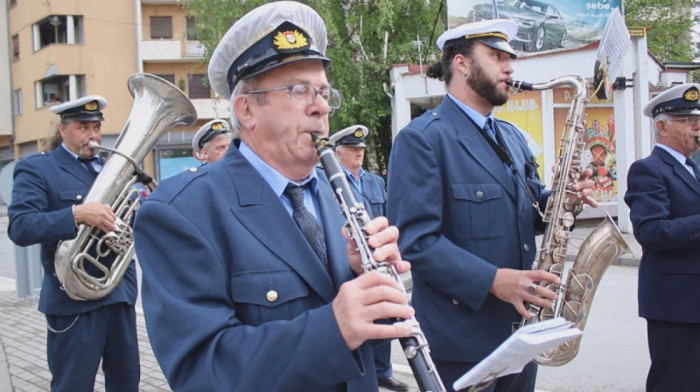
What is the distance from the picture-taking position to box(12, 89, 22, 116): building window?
34.6 metres

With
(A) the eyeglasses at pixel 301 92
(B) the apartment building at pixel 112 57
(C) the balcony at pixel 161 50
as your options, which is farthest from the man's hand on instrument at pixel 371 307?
(C) the balcony at pixel 161 50

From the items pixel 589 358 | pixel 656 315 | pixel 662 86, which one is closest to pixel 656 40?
pixel 662 86

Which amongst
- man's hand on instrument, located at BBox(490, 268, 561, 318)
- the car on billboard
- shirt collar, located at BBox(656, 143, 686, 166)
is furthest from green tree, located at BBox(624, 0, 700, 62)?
man's hand on instrument, located at BBox(490, 268, 561, 318)

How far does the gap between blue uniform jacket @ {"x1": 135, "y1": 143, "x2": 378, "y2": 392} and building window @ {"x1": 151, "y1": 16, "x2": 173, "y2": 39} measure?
1307 inches

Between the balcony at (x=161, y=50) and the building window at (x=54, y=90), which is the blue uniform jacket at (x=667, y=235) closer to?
the balcony at (x=161, y=50)

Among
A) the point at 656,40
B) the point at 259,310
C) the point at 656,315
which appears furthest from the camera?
the point at 656,40

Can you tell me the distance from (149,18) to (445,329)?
33.1 meters

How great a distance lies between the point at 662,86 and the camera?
15.0 m

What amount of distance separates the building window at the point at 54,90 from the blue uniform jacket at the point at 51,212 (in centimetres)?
3065

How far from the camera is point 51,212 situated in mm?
3691

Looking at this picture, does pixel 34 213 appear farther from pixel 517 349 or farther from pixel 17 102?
pixel 17 102

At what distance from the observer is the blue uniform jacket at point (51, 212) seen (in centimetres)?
362

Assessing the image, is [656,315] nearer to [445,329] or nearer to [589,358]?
[445,329]

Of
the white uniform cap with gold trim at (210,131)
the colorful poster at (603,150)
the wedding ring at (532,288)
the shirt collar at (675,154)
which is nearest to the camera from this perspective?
the wedding ring at (532,288)
